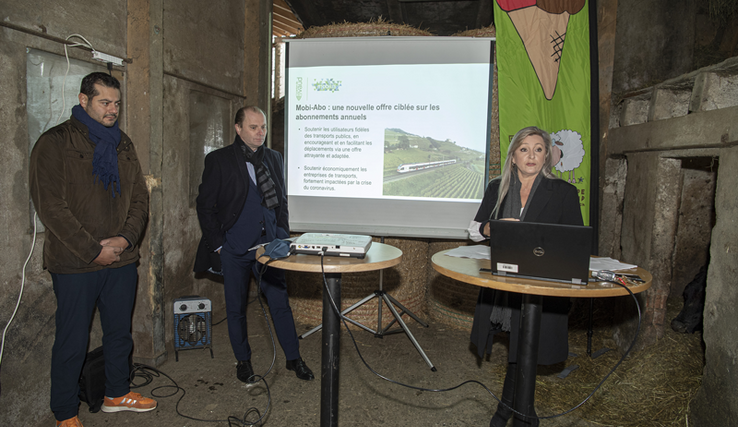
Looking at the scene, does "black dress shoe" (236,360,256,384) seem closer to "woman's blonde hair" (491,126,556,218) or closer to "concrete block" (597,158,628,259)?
"woman's blonde hair" (491,126,556,218)

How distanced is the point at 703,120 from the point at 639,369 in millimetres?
1629

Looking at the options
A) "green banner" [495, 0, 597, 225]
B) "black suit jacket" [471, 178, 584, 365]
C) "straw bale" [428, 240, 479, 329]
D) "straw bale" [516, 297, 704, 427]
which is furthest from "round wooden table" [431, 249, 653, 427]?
"straw bale" [428, 240, 479, 329]

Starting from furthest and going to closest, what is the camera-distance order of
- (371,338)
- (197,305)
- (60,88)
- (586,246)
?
(371,338) < (197,305) < (60,88) < (586,246)

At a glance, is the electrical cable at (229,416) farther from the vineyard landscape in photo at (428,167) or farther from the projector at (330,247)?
the vineyard landscape in photo at (428,167)

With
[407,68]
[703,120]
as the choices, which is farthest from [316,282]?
[703,120]

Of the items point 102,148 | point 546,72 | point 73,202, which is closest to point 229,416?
point 73,202

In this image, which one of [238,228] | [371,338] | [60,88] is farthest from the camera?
[371,338]

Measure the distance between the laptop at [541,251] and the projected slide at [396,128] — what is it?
172 centimetres

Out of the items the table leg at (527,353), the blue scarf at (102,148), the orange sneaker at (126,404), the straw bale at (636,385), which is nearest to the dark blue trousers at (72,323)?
the orange sneaker at (126,404)

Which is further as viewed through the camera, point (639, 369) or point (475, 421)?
point (639, 369)

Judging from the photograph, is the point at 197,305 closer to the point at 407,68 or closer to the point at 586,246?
the point at 407,68

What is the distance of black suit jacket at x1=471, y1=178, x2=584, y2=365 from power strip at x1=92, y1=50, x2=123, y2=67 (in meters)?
2.43

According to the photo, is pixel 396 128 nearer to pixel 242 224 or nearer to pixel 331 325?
pixel 242 224

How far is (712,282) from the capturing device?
221cm
